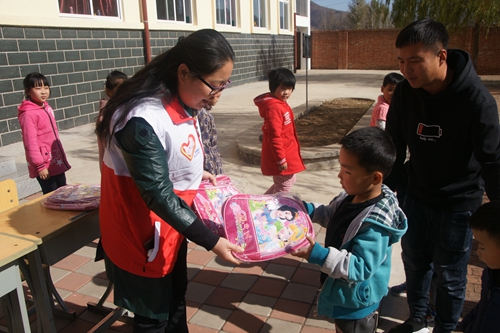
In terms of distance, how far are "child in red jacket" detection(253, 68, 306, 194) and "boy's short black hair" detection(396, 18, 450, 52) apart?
1856 mm

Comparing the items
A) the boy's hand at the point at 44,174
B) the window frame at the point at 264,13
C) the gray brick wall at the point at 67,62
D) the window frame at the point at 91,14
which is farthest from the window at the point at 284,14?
the boy's hand at the point at 44,174

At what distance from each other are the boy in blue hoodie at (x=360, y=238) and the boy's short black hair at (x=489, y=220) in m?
0.29

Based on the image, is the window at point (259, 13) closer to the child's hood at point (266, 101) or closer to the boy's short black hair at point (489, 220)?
the child's hood at point (266, 101)

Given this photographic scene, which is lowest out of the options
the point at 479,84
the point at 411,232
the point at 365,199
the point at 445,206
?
the point at 411,232

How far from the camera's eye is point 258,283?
10.1ft

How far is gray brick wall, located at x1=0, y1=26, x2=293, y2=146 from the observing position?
717cm

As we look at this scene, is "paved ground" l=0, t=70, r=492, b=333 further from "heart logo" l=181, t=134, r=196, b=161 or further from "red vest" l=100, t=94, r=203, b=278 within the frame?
"heart logo" l=181, t=134, r=196, b=161

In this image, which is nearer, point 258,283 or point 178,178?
point 178,178

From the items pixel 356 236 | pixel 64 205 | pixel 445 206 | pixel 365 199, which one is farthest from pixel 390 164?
pixel 64 205

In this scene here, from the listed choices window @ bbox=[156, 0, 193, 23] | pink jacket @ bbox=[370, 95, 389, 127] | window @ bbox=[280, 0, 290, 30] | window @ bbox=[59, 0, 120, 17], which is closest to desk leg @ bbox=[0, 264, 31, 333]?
pink jacket @ bbox=[370, 95, 389, 127]

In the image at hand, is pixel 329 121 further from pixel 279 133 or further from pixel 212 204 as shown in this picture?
pixel 212 204

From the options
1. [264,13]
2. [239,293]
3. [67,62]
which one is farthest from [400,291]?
[264,13]

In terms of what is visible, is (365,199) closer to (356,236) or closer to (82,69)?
(356,236)

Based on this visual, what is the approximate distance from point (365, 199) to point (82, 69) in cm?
832
